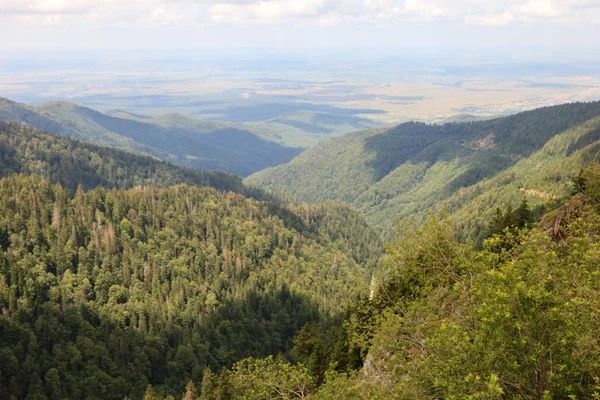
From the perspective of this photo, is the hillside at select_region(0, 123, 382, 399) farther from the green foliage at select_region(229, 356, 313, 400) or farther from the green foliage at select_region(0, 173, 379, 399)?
the green foliage at select_region(229, 356, 313, 400)

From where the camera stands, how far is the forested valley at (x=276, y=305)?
66.4ft

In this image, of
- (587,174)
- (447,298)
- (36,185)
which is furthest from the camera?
(36,185)

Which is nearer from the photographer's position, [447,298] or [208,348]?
[447,298]

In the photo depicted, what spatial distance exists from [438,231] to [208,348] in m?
109

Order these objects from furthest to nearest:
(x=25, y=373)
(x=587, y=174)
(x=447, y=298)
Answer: (x=25, y=373)
(x=587, y=174)
(x=447, y=298)

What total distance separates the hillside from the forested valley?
0.53 metres

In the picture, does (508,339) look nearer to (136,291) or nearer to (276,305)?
(136,291)

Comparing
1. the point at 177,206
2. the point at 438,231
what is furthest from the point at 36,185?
the point at 438,231

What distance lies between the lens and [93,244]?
5960 inches

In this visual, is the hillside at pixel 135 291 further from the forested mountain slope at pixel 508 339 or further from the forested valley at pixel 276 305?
the forested mountain slope at pixel 508 339

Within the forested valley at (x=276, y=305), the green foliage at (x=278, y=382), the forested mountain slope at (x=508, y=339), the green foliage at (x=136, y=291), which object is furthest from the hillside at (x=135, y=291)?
the forested mountain slope at (x=508, y=339)

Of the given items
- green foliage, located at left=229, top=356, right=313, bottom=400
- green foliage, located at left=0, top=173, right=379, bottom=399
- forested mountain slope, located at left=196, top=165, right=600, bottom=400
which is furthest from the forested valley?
green foliage, located at left=0, top=173, right=379, bottom=399

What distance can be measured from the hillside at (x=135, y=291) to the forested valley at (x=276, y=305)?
531 millimetres

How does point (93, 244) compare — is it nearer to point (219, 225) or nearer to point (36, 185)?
point (36, 185)
